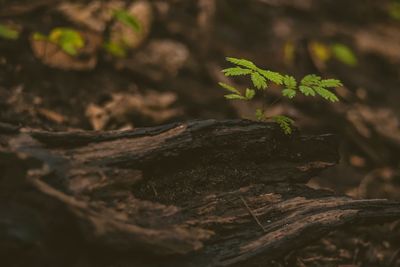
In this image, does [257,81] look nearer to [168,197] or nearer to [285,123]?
[285,123]

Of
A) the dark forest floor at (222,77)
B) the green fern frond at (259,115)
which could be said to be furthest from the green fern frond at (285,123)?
the dark forest floor at (222,77)

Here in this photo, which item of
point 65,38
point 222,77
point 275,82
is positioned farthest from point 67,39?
point 275,82

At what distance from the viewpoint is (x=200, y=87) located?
18.8ft

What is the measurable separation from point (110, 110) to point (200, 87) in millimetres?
1373

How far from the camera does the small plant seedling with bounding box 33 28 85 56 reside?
190 inches

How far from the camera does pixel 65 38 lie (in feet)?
16.1

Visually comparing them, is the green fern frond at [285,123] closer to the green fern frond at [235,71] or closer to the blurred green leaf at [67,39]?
the green fern frond at [235,71]

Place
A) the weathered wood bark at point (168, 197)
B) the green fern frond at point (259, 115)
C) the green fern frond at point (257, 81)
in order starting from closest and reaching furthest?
the weathered wood bark at point (168, 197)
the green fern frond at point (257, 81)
the green fern frond at point (259, 115)

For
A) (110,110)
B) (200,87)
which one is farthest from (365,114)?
(110,110)

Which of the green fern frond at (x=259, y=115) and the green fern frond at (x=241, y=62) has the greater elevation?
the green fern frond at (x=241, y=62)

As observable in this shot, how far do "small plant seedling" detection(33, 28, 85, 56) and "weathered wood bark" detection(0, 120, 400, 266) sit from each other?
2.59 m

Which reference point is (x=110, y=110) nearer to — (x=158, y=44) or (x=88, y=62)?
(x=88, y=62)

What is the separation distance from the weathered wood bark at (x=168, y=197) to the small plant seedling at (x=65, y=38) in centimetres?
259

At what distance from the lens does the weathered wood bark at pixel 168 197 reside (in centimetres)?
214
